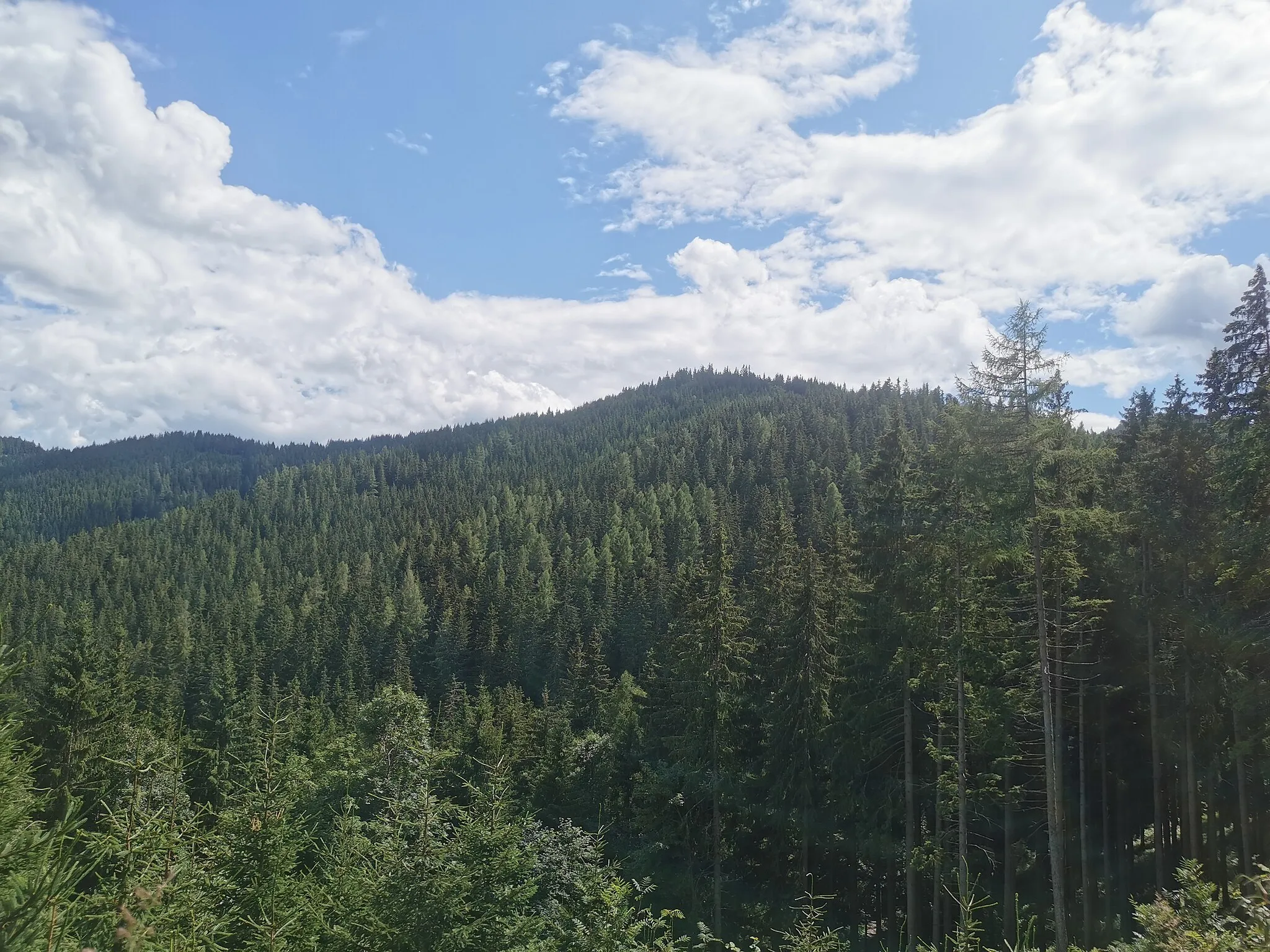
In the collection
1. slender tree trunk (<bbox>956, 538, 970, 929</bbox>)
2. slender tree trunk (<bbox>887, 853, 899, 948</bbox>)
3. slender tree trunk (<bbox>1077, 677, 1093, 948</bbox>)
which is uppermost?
slender tree trunk (<bbox>956, 538, 970, 929</bbox>)

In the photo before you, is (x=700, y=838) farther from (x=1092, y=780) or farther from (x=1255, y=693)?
(x=1255, y=693)

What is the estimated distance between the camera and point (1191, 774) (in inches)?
864

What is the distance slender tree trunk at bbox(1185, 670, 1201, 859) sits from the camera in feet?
69.5

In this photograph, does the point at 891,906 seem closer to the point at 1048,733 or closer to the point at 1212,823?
the point at 1212,823

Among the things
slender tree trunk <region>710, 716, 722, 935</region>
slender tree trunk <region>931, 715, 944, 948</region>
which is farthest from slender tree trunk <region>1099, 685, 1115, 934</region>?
slender tree trunk <region>710, 716, 722, 935</region>

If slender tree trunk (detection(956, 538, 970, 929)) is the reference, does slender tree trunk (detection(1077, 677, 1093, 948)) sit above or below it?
below

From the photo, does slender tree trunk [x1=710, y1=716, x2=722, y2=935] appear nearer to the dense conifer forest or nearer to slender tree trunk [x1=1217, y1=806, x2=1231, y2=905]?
the dense conifer forest

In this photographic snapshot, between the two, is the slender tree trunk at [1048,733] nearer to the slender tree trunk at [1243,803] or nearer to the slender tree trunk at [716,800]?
the slender tree trunk at [1243,803]

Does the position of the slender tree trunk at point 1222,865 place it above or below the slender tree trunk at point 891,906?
above

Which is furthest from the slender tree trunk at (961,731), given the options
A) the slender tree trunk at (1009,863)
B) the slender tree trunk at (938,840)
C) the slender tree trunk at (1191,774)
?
the slender tree trunk at (1191,774)

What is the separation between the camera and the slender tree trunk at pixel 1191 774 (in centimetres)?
2119

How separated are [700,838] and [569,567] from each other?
227 feet

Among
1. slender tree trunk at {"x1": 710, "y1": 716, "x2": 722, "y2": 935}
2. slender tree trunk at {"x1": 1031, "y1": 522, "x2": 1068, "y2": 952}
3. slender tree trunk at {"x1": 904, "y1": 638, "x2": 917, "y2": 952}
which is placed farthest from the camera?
A: slender tree trunk at {"x1": 710, "y1": 716, "x2": 722, "y2": 935}

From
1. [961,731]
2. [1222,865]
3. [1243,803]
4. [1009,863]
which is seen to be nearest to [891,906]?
[1009,863]
